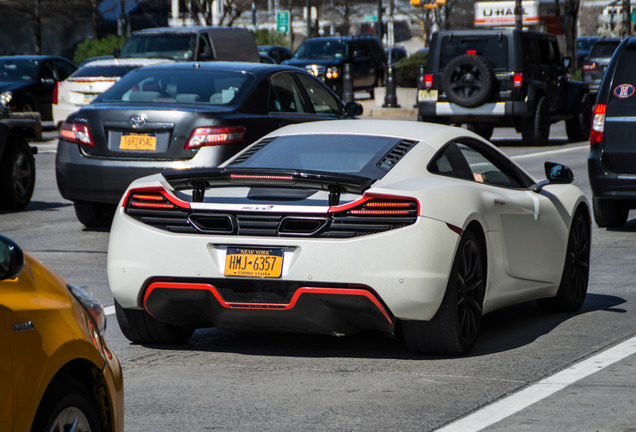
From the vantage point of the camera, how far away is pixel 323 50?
131ft

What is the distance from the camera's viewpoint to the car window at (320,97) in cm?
1326

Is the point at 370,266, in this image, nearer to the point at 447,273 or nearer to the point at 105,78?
the point at 447,273

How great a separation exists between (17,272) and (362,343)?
3974 mm

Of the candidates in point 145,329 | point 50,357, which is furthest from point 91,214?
point 50,357

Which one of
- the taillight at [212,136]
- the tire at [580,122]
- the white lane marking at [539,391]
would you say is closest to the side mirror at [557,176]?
the white lane marking at [539,391]

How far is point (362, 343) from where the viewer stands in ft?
23.8

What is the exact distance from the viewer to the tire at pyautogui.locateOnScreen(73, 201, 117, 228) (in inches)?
489

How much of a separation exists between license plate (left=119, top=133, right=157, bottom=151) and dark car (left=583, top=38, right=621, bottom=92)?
27.9 m

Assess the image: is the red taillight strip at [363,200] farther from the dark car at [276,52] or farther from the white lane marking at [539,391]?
the dark car at [276,52]

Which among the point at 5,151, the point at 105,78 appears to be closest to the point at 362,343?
the point at 5,151

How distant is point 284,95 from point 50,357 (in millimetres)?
9170

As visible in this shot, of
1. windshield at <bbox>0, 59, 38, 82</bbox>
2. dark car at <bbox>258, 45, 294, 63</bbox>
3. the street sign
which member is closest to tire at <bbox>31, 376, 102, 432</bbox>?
windshield at <bbox>0, 59, 38, 82</bbox>

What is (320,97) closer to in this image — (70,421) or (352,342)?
(352,342)

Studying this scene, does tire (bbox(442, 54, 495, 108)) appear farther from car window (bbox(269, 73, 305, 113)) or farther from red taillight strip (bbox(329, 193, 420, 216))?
red taillight strip (bbox(329, 193, 420, 216))
